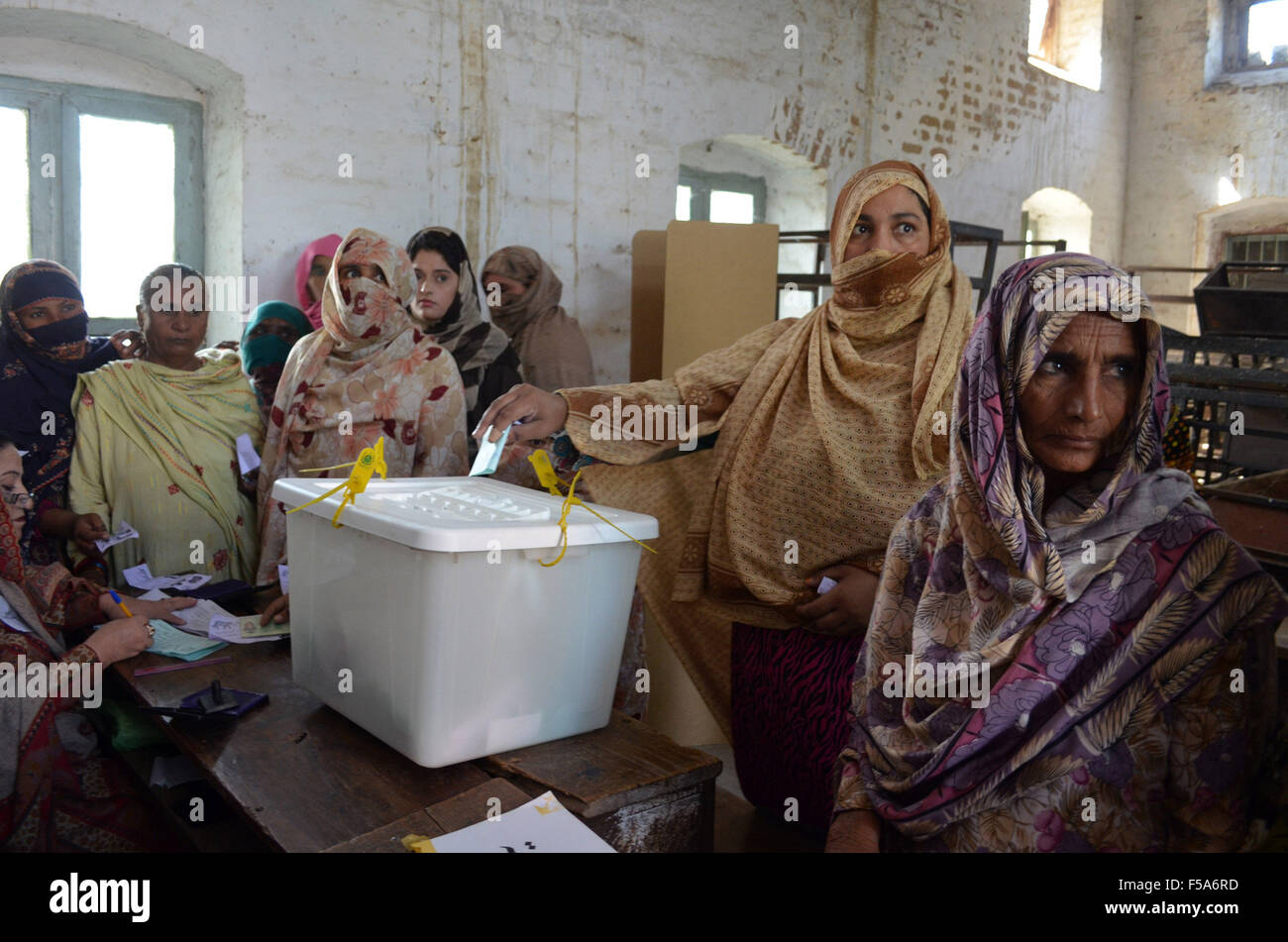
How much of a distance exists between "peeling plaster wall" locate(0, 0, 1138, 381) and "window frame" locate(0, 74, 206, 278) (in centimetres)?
12

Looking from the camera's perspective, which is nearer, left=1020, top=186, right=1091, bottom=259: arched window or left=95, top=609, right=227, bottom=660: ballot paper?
left=95, top=609, right=227, bottom=660: ballot paper

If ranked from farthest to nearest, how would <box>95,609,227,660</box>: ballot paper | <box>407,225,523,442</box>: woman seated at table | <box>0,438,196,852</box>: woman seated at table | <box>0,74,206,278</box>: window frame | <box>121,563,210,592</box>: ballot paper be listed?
1. <box>0,74,206,278</box>: window frame
2. <box>407,225,523,442</box>: woman seated at table
3. <box>121,563,210,592</box>: ballot paper
4. <box>95,609,227,660</box>: ballot paper
5. <box>0,438,196,852</box>: woman seated at table

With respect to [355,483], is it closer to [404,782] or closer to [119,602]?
[404,782]

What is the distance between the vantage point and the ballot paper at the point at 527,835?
1.17 meters

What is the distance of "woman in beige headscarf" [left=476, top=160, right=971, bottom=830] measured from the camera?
2.05 m

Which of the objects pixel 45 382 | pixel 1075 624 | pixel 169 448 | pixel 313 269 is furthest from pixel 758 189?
pixel 1075 624

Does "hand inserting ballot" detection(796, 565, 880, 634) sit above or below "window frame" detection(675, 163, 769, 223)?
below

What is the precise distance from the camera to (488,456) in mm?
1838

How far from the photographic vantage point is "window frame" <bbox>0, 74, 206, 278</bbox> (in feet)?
12.7

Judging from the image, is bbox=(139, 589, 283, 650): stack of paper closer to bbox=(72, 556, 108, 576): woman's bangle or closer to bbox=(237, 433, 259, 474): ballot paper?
bbox=(72, 556, 108, 576): woman's bangle

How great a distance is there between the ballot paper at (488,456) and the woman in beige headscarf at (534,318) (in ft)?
7.99

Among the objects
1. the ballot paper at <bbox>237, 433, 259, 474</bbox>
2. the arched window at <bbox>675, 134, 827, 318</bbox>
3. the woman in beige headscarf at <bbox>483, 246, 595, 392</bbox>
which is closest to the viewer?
the ballot paper at <bbox>237, 433, 259, 474</bbox>

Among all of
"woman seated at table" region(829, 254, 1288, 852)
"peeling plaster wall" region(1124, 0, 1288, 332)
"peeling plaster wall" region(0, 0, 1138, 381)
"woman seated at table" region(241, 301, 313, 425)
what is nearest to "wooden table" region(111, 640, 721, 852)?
"woman seated at table" region(829, 254, 1288, 852)

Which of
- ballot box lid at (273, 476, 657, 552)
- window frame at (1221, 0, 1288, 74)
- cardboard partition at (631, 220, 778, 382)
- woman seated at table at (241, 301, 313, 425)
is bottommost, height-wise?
ballot box lid at (273, 476, 657, 552)
